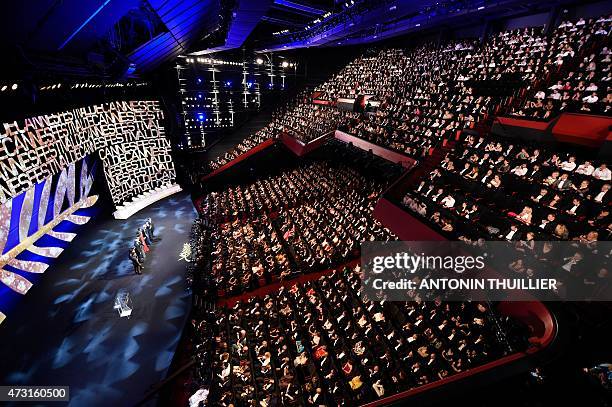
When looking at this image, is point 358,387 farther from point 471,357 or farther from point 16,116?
point 16,116

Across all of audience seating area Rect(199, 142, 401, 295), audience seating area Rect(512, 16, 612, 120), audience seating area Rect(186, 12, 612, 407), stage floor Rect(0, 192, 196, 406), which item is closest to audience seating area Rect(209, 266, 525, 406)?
audience seating area Rect(186, 12, 612, 407)

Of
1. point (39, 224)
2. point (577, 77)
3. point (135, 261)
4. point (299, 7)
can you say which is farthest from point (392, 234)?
point (299, 7)

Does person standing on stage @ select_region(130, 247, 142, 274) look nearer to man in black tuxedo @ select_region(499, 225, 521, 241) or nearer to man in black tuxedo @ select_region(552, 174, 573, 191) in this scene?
man in black tuxedo @ select_region(499, 225, 521, 241)

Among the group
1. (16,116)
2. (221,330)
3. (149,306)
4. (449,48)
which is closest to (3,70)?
(16,116)

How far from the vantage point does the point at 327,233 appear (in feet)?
23.8

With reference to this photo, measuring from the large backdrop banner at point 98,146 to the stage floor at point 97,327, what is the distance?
266 centimetres

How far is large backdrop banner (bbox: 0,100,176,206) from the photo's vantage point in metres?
5.65

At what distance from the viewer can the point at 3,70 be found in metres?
4.50

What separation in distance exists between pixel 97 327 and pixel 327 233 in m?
5.35

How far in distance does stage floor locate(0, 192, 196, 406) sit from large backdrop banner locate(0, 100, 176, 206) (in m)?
2.66

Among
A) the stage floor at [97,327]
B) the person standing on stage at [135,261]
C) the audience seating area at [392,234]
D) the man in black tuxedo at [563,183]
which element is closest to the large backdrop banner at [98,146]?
the person standing on stage at [135,261]

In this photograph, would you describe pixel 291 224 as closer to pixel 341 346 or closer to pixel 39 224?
pixel 341 346

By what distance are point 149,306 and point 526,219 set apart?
7.53 m

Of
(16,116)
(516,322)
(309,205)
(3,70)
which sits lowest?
(309,205)
